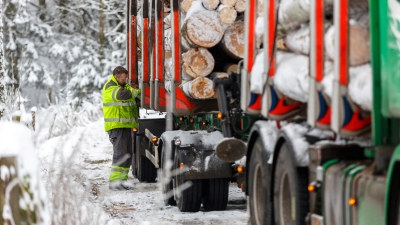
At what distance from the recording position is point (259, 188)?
769cm

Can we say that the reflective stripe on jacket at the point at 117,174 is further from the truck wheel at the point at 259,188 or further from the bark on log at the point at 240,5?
the truck wheel at the point at 259,188

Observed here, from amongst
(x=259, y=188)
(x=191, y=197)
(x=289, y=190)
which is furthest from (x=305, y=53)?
(x=191, y=197)

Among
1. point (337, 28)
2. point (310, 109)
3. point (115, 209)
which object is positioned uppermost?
point (337, 28)

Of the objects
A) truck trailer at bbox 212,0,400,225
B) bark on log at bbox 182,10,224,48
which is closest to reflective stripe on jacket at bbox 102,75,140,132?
bark on log at bbox 182,10,224,48

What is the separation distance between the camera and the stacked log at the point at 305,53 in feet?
17.1

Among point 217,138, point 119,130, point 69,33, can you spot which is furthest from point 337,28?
point 69,33

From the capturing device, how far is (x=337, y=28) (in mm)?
5305

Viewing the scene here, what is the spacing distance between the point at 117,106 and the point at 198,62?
292cm

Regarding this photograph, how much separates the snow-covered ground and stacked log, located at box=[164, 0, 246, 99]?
1.26m

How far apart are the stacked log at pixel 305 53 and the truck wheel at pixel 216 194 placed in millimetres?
2875

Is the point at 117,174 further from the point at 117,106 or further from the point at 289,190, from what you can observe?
the point at 289,190

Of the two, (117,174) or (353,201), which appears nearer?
(353,201)

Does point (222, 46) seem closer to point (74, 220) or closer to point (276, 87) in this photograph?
point (276, 87)

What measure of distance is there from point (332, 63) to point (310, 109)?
12.8 inches
